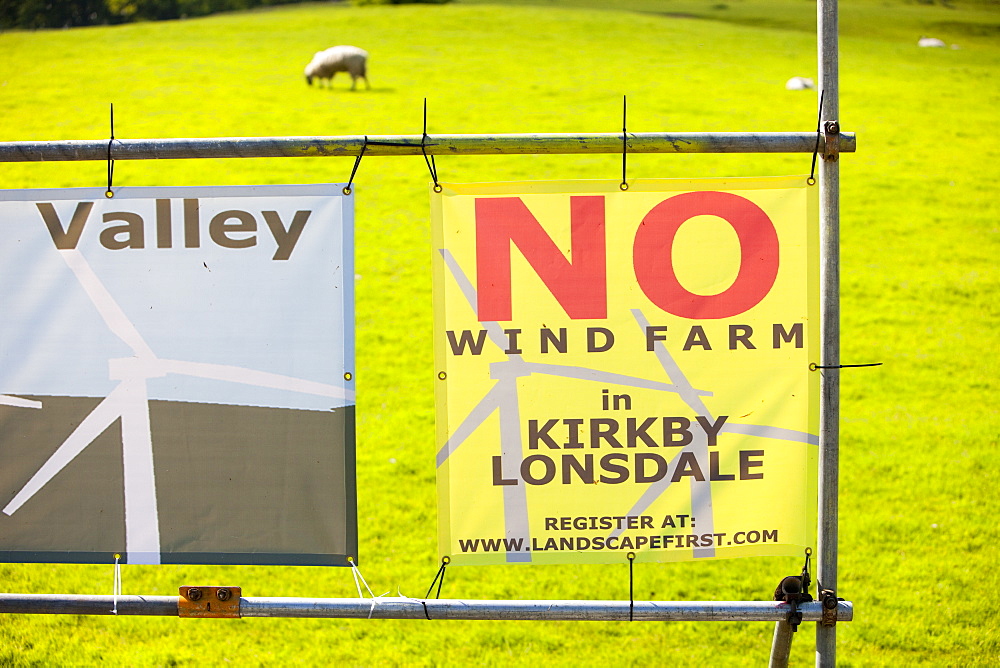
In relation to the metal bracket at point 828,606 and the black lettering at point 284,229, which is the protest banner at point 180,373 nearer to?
the black lettering at point 284,229

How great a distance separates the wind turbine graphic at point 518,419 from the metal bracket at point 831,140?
0.93 meters

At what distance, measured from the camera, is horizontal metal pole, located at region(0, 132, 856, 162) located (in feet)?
11.1

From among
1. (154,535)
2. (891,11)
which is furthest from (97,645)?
(891,11)

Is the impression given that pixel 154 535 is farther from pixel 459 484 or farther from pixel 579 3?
pixel 579 3

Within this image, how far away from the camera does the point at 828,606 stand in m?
3.41

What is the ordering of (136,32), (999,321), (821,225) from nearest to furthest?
(821,225) → (999,321) → (136,32)

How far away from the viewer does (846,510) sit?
7336 mm

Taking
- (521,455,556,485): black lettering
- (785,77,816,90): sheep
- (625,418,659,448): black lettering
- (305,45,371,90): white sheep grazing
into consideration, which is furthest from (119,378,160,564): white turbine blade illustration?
(785,77,816,90): sheep

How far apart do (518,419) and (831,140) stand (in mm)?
1593

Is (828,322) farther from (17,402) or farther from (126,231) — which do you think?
(17,402)

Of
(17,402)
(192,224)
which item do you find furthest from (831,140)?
(17,402)

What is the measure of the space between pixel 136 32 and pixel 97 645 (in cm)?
3410

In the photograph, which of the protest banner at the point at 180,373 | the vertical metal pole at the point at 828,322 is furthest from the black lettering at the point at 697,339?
the protest banner at the point at 180,373

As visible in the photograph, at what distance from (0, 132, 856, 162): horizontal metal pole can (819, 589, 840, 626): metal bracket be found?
1697mm
